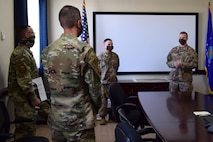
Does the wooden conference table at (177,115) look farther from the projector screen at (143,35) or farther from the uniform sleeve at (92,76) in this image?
the projector screen at (143,35)

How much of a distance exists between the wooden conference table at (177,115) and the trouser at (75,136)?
51cm

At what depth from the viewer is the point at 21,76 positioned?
8.96ft

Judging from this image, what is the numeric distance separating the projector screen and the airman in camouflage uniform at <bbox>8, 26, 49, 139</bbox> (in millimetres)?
2755

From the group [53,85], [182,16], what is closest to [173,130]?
[53,85]

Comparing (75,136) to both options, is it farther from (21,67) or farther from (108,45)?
(108,45)

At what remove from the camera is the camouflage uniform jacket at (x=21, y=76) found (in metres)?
2.73

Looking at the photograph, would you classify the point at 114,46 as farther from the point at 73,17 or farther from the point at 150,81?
the point at 73,17

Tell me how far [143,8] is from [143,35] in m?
0.55

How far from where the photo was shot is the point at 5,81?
338cm

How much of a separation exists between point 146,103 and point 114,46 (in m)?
2.64

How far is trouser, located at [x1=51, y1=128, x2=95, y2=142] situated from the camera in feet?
6.72

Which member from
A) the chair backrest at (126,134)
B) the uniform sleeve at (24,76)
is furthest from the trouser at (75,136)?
the uniform sleeve at (24,76)

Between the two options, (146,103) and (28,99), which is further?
(146,103)

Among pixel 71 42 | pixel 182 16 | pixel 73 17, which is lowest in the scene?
pixel 71 42
